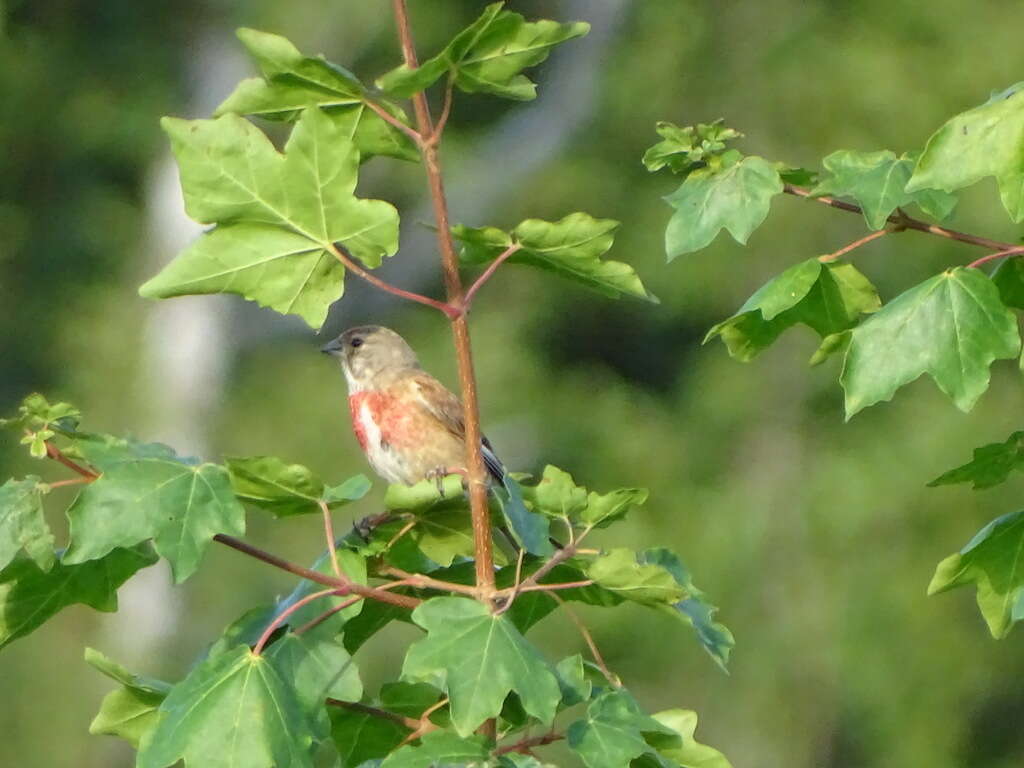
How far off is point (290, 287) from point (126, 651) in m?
11.3

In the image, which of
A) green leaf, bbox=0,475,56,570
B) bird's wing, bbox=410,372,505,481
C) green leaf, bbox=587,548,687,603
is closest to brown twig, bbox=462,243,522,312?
green leaf, bbox=587,548,687,603

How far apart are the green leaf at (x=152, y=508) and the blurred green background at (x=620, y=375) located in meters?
10.6

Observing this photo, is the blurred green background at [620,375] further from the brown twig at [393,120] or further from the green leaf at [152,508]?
the green leaf at [152,508]

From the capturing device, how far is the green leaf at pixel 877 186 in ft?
8.20

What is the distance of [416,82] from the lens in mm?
2229

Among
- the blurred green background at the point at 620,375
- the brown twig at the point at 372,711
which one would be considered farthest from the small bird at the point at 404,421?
the blurred green background at the point at 620,375

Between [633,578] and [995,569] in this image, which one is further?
[995,569]

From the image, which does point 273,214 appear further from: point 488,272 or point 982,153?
point 982,153

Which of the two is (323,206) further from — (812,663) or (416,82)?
(812,663)

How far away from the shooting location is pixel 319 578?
7.47 feet

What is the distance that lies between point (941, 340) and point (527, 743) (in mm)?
790

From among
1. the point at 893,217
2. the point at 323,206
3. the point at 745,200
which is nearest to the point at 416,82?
the point at 323,206

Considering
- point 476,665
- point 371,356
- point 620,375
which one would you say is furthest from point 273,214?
point 620,375

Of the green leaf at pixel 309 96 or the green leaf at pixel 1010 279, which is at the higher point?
the green leaf at pixel 309 96
